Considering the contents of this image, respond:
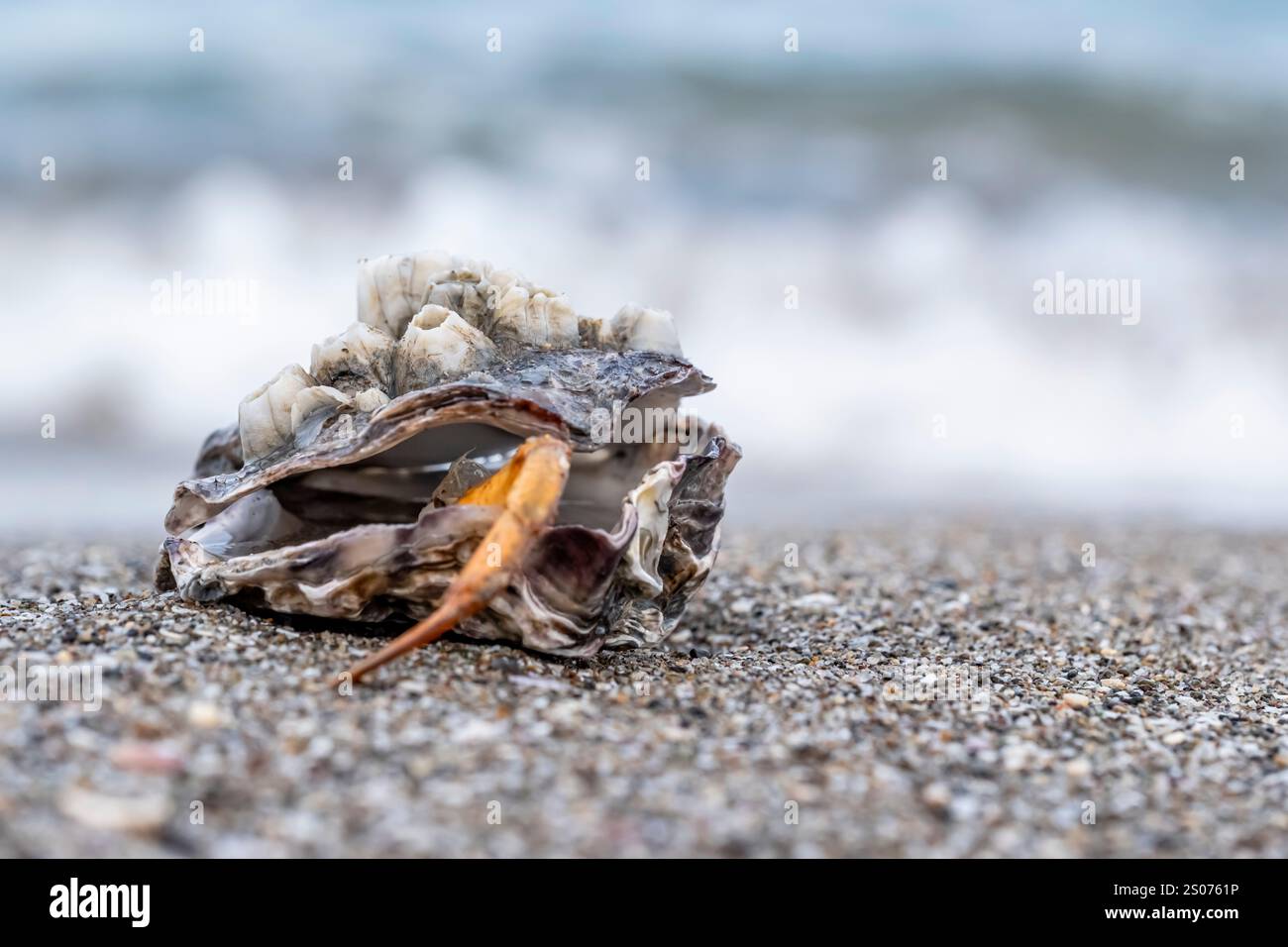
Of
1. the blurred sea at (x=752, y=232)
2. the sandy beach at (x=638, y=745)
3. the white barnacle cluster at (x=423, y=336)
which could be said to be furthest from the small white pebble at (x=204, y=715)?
the blurred sea at (x=752, y=232)

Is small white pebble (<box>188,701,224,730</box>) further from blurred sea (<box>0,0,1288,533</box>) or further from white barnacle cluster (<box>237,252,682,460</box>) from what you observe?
blurred sea (<box>0,0,1288,533</box>)

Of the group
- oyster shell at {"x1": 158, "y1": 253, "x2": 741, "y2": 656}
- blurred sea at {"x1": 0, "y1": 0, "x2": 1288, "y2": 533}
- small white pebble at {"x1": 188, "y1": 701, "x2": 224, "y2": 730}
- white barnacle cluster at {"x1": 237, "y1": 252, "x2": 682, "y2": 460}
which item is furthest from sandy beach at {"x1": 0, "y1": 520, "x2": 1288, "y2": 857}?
blurred sea at {"x1": 0, "y1": 0, "x2": 1288, "y2": 533}

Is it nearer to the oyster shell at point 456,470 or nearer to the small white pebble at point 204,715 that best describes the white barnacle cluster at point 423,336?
the oyster shell at point 456,470

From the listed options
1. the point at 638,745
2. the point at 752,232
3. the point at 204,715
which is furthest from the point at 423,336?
the point at 752,232

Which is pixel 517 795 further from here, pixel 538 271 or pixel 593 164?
pixel 593 164

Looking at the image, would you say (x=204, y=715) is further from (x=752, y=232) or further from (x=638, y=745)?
(x=752, y=232)

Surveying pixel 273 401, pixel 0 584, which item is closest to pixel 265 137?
pixel 0 584
